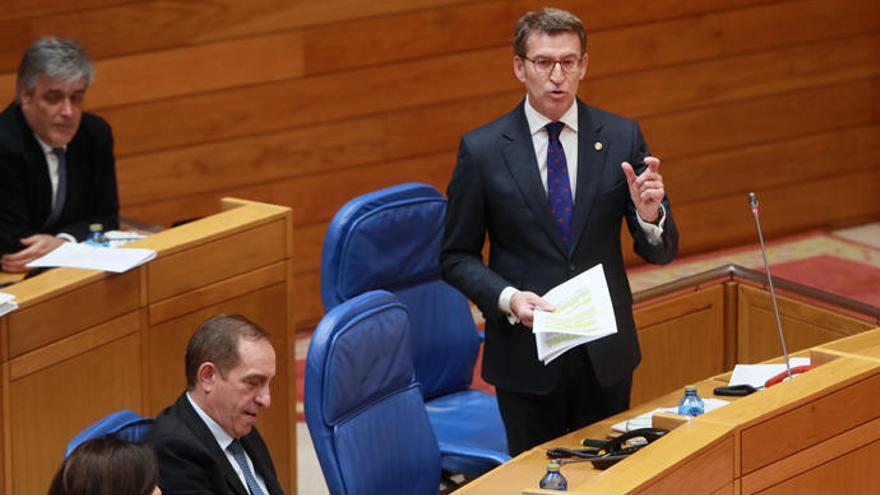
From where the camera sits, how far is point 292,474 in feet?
17.7

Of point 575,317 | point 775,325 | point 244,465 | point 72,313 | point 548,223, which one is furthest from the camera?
point 775,325

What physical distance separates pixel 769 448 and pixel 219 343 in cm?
131

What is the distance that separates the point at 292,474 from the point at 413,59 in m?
2.51

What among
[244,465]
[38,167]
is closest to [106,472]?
[244,465]

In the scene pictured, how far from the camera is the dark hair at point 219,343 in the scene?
149 inches

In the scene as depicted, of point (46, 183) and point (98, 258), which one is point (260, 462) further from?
point (46, 183)

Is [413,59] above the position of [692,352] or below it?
above

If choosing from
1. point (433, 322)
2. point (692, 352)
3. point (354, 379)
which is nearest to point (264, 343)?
point (354, 379)

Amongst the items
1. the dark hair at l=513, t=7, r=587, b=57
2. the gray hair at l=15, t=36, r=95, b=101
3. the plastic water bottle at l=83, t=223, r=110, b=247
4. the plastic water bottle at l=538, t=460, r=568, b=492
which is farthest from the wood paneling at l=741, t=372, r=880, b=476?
the gray hair at l=15, t=36, r=95, b=101

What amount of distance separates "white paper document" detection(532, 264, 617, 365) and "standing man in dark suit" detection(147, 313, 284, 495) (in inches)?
26.8

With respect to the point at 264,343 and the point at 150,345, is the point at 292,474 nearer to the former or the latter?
the point at 150,345

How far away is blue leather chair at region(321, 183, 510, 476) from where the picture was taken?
5000mm

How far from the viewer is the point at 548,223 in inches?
168

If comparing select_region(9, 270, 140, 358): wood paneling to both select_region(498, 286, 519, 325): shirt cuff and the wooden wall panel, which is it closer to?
select_region(498, 286, 519, 325): shirt cuff
